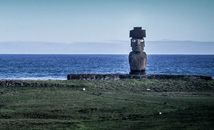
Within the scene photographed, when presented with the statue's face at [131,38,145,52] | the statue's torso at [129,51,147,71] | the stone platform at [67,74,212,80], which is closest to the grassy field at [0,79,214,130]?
the stone platform at [67,74,212,80]

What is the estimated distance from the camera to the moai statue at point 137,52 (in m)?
29.9

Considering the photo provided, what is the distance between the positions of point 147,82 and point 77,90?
17.0ft

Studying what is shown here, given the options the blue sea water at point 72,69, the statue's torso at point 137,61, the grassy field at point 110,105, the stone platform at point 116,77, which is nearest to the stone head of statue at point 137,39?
the statue's torso at point 137,61

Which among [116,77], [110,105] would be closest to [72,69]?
[116,77]

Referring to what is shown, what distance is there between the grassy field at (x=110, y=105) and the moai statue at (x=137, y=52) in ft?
9.93

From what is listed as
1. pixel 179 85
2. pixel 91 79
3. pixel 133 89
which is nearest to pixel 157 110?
pixel 133 89

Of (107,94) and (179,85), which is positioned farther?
(179,85)

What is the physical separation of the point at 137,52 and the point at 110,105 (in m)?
12.5

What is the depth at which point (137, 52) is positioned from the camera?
30.1 m

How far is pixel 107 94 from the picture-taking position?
72.2 ft

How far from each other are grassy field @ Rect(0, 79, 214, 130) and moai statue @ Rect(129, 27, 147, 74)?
9.93 ft

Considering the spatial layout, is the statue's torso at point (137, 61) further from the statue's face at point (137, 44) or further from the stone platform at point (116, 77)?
the stone platform at point (116, 77)

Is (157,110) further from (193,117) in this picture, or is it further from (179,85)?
(179,85)

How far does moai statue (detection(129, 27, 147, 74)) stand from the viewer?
2992 centimetres
